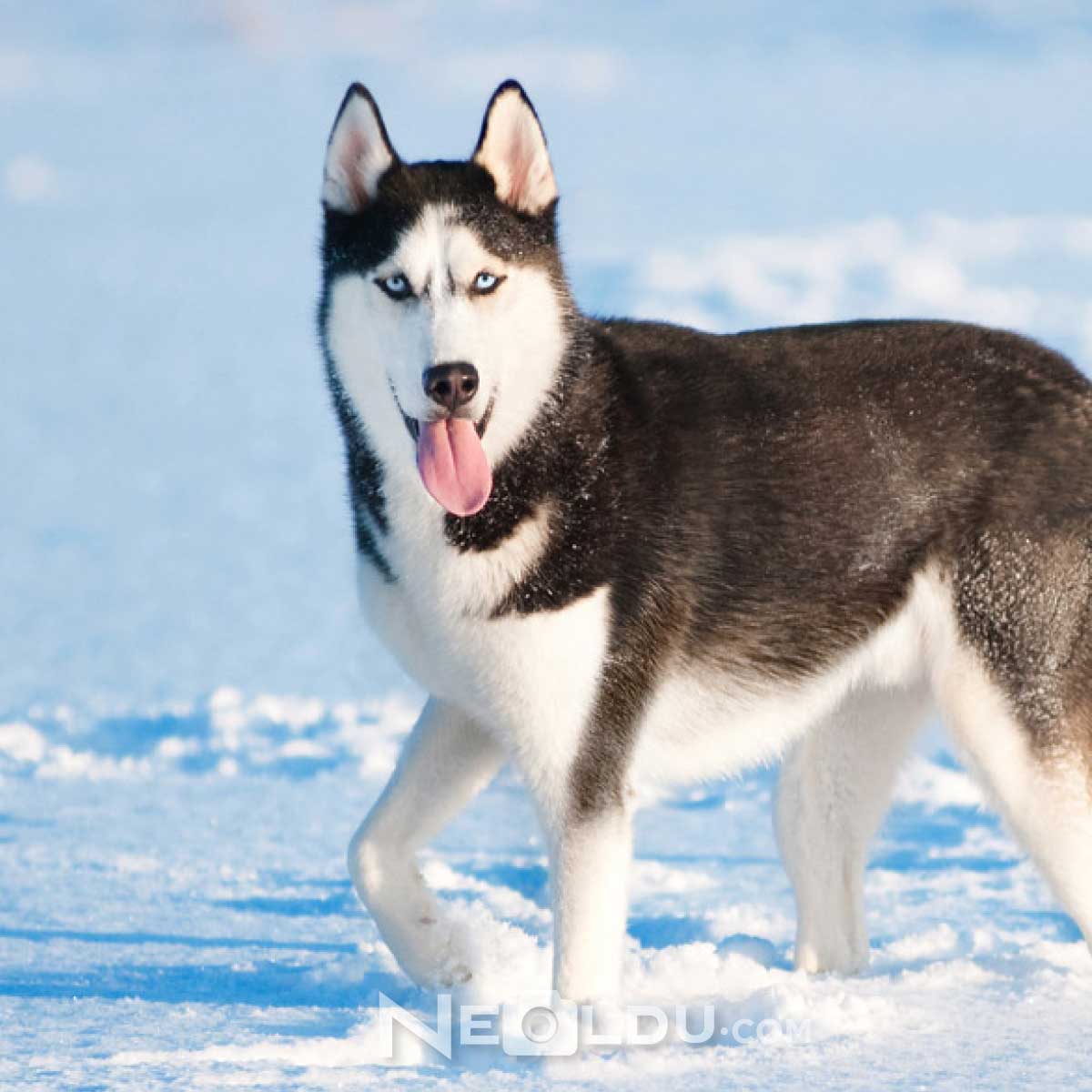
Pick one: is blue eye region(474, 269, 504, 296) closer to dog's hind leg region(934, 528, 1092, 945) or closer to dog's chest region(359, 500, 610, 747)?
dog's chest region(359, 500, 610, 747)

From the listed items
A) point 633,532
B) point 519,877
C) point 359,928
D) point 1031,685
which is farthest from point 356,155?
point 519,877

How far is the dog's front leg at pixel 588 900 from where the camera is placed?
13.3 ft

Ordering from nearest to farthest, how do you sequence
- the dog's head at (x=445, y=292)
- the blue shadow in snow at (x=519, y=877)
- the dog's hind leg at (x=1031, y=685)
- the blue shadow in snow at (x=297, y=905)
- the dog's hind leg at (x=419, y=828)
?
the dog's head at (x=445, y=292), the dog's hind leg at (x=1031, y=685), the dog's hind leg at (x=419, y=828), the blue shadow in snow at (x=297, y=905), the blue shadow in snow at (x=519, y=877)

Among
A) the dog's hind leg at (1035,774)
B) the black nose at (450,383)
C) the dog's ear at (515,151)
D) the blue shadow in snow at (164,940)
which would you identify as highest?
the dog's ear at (515,151)

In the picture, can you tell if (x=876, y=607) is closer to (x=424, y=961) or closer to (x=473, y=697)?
(x=473, y=697)

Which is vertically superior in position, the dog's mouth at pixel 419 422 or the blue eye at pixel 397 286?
the blue eye at pixel 397 286

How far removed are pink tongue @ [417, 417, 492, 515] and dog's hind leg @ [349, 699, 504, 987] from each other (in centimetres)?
65

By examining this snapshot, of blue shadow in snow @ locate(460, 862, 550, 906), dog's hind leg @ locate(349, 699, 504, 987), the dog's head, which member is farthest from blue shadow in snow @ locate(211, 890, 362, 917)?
the dog's head

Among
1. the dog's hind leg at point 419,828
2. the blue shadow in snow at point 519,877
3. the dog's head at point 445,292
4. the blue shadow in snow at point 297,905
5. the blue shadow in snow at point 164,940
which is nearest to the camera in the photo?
the dog's head at point 445,292

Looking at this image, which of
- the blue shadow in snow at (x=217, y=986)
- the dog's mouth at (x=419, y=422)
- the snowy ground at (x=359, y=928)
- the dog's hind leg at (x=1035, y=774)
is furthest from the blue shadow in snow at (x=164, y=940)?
the dog's hind leg at (x=1035, y=774)

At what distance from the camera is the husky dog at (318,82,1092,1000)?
4074 mm

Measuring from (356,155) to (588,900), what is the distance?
1.78 metres

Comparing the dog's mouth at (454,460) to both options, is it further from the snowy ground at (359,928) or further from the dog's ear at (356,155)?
the snowy ground at (359,928)

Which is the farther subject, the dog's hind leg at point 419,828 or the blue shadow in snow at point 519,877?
the blue shadow in snow at point 519,877
